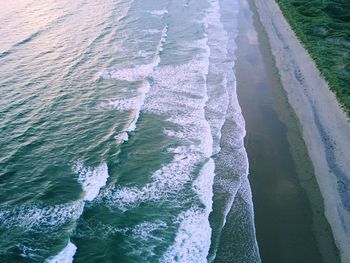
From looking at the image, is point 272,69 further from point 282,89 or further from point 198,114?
point 198,114

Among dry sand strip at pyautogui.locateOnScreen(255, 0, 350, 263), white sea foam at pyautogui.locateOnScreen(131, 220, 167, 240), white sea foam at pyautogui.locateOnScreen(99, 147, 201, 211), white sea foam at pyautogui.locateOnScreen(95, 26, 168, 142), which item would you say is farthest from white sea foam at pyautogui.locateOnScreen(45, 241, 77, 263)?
dry sand strip at pyautogui.locateOnScreen(255, 0, 350, 263)

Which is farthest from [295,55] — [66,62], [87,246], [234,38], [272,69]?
[87,246]

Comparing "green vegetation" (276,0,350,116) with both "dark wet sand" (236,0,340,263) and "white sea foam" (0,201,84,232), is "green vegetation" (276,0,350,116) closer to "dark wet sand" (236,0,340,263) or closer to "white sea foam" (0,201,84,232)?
"dark wet sand" (236,0,340,263)

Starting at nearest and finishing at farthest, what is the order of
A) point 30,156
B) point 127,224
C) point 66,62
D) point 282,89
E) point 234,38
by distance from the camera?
point 127,224
point 30,156
point 282,89
point 66,62
point 234,38

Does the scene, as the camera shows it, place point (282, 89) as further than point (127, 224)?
Yes

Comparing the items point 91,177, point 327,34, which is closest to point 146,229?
point 91,177

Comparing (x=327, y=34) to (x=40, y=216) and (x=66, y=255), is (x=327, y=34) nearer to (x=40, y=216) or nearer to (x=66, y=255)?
(x=40, y=216)

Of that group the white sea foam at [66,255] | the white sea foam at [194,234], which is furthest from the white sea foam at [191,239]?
the white sea foam at [66,255]
